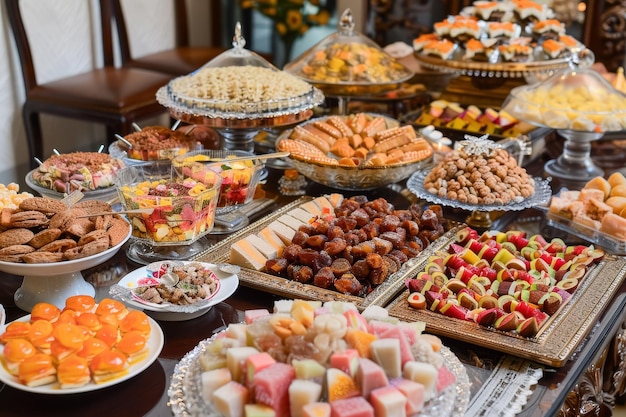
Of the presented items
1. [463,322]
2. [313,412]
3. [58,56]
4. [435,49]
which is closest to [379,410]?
[313,412]

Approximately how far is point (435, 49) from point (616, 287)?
1.50m

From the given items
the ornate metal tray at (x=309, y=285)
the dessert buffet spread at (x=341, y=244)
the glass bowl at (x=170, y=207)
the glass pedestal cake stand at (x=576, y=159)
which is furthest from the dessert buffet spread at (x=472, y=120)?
the glass bowl at (x=170, y=207)

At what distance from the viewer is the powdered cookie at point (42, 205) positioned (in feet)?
4.63

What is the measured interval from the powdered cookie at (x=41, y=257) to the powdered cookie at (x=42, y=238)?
0.03 m

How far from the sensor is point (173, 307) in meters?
1.30

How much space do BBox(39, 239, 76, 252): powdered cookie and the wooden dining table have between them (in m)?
0.15

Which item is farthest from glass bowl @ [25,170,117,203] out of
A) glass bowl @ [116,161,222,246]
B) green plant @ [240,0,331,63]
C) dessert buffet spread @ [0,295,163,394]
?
green plant @ [240,0,331,63]

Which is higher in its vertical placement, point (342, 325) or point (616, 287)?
point (342, 325)

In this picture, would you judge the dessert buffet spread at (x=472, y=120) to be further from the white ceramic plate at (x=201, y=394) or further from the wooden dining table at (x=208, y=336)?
the white ceramic plate at (x=201, y=394)

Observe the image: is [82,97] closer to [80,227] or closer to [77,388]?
[80,227]

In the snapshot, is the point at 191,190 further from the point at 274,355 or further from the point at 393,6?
the point at 393,6

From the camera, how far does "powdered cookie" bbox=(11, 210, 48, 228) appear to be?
1368 millimetres

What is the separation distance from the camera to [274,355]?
102 cm

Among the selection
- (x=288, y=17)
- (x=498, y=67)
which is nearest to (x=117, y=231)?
(x=498, y=67)
